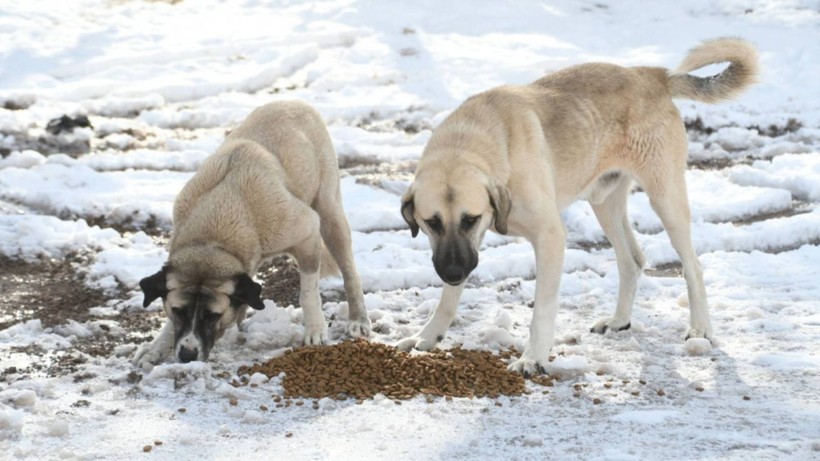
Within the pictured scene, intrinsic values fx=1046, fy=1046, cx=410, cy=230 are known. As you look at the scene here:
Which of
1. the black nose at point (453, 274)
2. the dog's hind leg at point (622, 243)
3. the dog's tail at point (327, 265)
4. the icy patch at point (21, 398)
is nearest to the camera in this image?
the icy patch at point (21, 398)

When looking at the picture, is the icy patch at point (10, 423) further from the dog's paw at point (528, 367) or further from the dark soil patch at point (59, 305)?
the dog's paw at point (528, 367)

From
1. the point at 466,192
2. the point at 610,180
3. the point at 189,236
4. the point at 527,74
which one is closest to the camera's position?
the point at 466,192

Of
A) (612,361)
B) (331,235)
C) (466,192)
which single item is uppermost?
(466,192)

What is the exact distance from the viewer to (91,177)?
10586 mm

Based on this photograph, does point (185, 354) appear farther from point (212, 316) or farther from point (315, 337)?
point (315, 337)

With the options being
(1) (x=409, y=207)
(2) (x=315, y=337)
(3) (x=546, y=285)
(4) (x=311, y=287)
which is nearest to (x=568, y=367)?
(3) (x=546, y=285)

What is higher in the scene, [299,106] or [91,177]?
[299,106]

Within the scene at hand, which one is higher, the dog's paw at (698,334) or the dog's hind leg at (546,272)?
the dog's hind leg at (546,272)

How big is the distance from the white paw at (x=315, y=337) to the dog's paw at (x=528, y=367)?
133 centimetres

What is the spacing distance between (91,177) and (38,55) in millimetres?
5273

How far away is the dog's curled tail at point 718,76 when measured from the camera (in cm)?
707

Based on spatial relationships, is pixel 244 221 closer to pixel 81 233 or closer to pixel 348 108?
pixel 81 233

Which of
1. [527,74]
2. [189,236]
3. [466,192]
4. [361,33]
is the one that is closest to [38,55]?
[361,33]

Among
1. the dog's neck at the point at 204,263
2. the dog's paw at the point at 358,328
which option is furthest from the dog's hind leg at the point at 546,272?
the dog's neck at the point at 204,263
